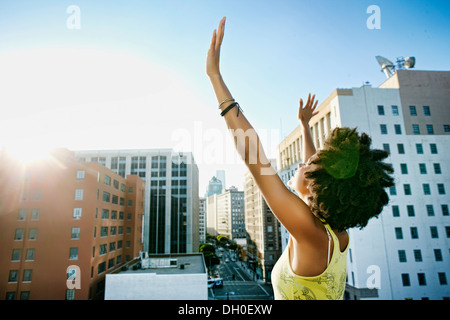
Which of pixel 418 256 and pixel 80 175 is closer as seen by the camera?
pixel 418 256

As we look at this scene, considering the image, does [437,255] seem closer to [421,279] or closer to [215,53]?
[421,279]

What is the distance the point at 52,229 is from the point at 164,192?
31745 millimetres

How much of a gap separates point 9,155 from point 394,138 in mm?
43249

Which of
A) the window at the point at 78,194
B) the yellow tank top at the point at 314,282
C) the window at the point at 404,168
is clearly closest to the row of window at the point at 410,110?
the window at the point at 404,168

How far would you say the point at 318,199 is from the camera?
1.26 metres

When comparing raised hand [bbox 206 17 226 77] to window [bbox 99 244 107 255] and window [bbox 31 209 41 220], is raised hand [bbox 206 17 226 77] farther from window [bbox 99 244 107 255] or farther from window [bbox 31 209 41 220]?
window [bbox 99 244 107 255]

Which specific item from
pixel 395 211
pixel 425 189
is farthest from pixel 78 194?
pixel 425 189

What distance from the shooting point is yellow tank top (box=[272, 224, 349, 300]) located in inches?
48.3

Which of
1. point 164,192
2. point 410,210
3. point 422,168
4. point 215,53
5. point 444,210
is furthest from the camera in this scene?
point 164,192

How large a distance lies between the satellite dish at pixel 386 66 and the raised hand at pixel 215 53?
41.0 meters

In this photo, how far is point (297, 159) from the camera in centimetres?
3434

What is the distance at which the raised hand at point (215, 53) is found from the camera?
1.31 metres

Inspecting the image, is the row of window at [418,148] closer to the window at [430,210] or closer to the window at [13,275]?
the window at [430,210]
